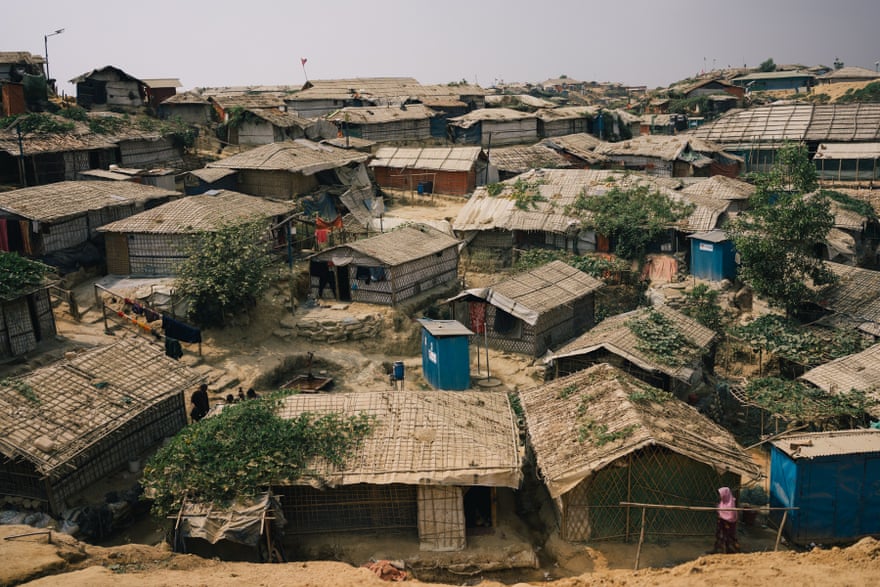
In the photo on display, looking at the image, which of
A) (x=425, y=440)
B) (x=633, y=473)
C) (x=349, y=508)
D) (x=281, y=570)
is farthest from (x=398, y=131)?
(x=281, y=570)

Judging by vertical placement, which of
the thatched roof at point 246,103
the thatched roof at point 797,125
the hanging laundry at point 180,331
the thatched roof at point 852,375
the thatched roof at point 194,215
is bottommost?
the thatched roof at point 852,375

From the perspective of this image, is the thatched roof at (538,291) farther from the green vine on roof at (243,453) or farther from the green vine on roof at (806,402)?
the green vine on roof at (243,453)

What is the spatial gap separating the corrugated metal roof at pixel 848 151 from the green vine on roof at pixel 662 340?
26.5 meters

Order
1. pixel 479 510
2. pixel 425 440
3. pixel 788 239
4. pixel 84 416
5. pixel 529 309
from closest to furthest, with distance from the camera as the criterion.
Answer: pixel 425 440, pixel 479 510, pixel 84 416, pixel 529 309, pixel 788 239

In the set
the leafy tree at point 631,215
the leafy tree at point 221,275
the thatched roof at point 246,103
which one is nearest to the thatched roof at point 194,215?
the leafy tree at point 221,275

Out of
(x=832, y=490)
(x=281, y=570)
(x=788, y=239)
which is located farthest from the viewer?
(x=788, y=239)

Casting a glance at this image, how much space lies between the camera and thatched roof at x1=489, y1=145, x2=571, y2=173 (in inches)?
1538

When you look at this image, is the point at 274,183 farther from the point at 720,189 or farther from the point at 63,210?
the point at 720,189

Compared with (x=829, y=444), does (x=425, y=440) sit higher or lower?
higher

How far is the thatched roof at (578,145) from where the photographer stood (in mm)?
41906

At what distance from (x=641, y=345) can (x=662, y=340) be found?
626mm

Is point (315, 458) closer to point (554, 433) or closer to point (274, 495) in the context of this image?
point (274, 495)

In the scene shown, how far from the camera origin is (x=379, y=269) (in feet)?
76.9

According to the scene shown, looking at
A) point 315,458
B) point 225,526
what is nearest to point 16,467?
point 225,526
